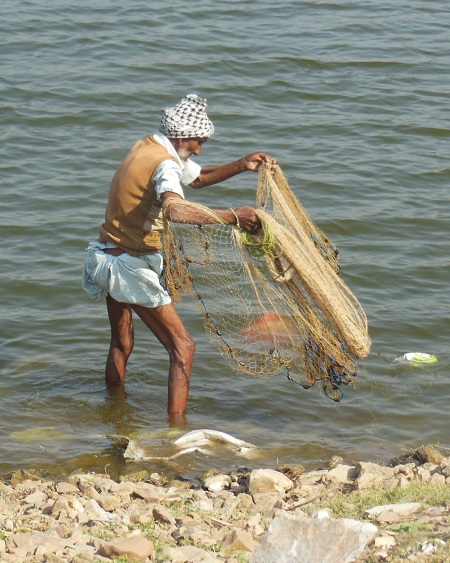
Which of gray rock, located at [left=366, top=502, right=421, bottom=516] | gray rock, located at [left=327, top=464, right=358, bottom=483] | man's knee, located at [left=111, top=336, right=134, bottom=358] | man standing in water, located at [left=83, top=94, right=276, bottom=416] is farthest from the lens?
man's knee, located at [left=111, top=336, right=134, bottom=358]

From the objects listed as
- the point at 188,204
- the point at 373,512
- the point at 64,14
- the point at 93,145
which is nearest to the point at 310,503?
the point at 373,512

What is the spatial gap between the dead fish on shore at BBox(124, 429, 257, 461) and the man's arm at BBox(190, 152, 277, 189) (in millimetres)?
1522

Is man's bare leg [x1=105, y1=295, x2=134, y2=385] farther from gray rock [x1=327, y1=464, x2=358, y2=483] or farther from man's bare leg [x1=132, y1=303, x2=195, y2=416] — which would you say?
gray rock [x1=327, y1=464, x2=358, y2=483]

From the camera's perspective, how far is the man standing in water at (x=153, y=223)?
5.73 meters

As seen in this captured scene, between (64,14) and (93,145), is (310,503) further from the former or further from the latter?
(64,14)

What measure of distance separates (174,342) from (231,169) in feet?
3.60

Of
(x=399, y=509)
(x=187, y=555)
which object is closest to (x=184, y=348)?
(x=399, y=509)

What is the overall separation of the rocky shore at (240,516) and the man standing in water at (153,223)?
0.93 metres

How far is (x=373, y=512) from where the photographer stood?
15.1 ft

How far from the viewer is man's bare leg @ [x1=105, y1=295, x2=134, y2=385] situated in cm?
647

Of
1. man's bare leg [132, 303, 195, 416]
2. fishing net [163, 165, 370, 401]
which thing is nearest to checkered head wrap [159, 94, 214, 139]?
fishing net [163, 165, 370, 401]

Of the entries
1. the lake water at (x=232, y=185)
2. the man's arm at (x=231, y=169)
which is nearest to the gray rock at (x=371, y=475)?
the lake water at (x=232, y=185)

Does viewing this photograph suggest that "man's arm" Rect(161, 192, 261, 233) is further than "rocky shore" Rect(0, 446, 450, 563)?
Yes

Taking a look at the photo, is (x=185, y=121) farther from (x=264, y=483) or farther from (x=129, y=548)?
(x=129, y=548)
